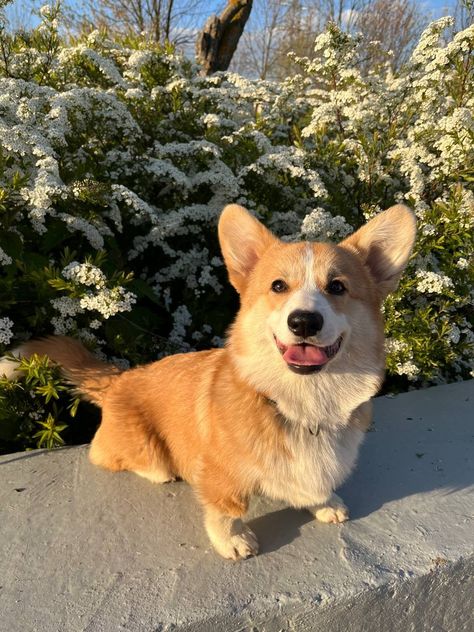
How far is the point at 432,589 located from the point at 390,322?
5.06 ft

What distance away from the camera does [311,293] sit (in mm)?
1759

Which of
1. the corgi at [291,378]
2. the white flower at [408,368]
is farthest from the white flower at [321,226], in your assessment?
the corgi at [291,378]

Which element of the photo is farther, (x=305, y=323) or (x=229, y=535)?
(x=229, y=535)

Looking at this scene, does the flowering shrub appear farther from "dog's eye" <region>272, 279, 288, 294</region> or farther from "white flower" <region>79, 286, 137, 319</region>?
"dog's eye" <region>272, 279, 288, 294</region>

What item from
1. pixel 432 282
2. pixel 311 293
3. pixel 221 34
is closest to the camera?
pixel 311 293

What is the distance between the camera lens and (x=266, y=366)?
71.6 inches

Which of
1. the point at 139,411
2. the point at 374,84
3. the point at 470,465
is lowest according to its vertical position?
the point at 470,465

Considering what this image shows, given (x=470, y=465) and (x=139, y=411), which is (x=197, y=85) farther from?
(x=470, y=465)

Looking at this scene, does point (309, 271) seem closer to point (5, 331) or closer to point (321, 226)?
point (321, 226)

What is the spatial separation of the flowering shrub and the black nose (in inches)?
38.9

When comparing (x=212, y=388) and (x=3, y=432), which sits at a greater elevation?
(x=212, y=388)

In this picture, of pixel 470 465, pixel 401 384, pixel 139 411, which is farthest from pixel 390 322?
pixel 139 411

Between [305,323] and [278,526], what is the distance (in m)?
0.92

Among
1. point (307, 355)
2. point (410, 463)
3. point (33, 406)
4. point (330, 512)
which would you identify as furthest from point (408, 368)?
point (33, 406)
